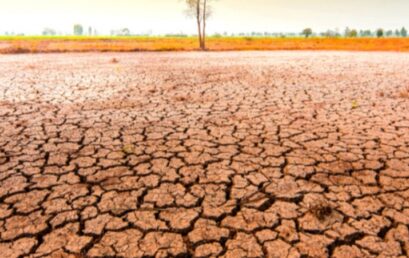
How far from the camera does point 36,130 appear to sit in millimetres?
4770

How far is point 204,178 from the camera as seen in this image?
10.9 ft

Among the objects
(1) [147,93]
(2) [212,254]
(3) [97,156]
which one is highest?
(1) [147,93]

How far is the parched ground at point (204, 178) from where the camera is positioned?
2.36 m

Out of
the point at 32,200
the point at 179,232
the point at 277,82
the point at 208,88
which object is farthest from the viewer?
the point at 277,82

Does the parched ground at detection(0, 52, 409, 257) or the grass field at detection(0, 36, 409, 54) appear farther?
the grass field at detection(0, 36, 409, 54)

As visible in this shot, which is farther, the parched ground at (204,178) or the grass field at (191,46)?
the grass field at (191,46)

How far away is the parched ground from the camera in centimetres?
236

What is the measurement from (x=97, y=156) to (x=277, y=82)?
645cm

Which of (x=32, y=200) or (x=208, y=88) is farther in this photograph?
(x=208, y=88)

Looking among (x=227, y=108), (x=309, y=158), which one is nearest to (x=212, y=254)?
(x=309, y=158)

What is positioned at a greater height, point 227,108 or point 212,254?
point 227,108

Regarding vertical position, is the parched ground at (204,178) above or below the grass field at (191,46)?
below

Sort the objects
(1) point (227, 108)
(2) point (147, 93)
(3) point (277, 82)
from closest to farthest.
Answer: (1) point (227, 108) → (2) point (147, 93) → (3) point (277, 82)

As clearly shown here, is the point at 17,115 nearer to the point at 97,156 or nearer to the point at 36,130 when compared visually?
the point at 36,130
